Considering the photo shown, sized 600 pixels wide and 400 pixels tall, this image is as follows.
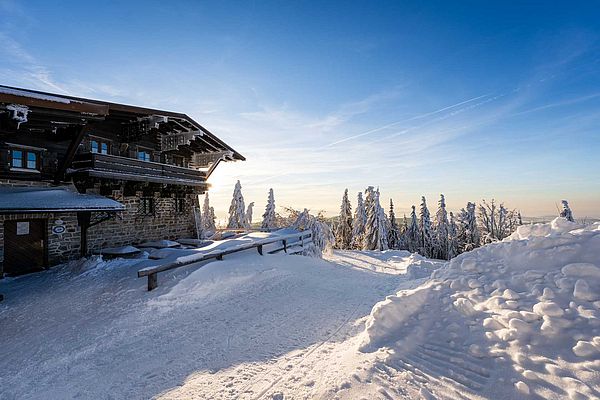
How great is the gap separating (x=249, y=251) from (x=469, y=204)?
50.8m

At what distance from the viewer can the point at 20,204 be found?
10.2m

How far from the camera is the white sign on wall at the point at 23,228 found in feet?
39.6

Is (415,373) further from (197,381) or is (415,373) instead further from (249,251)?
(249,251)

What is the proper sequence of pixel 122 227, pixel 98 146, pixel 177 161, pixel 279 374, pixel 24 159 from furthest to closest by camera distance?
pixel 177 161 → pixel 122 227 → pixel 98 146 → pixel 24 159 → pixel 279 374

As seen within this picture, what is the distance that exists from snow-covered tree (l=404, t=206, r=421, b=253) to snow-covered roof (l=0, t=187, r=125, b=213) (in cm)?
4248

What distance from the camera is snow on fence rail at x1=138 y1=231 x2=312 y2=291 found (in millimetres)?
8547

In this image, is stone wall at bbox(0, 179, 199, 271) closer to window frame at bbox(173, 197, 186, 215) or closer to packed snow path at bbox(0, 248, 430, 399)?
window frame at bbox(173, 197, 186, 215)

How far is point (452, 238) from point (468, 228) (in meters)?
4.02

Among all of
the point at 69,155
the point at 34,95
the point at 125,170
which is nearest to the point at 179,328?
the point at 34,95

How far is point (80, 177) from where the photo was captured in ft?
44.1

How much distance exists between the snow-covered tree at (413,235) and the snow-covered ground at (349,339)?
41571 millimetres

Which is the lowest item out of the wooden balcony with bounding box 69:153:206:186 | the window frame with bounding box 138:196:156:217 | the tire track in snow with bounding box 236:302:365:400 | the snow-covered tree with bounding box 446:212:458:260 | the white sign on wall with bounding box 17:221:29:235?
the snow-covered tree with bounding box 446:212:458:260

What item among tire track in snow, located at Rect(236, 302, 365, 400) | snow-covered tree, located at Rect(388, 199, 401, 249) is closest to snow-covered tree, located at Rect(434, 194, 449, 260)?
snow-covered tree, located at Rect(388, 199, 401, 249)

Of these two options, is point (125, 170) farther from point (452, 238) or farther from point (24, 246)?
point (452, 238)
